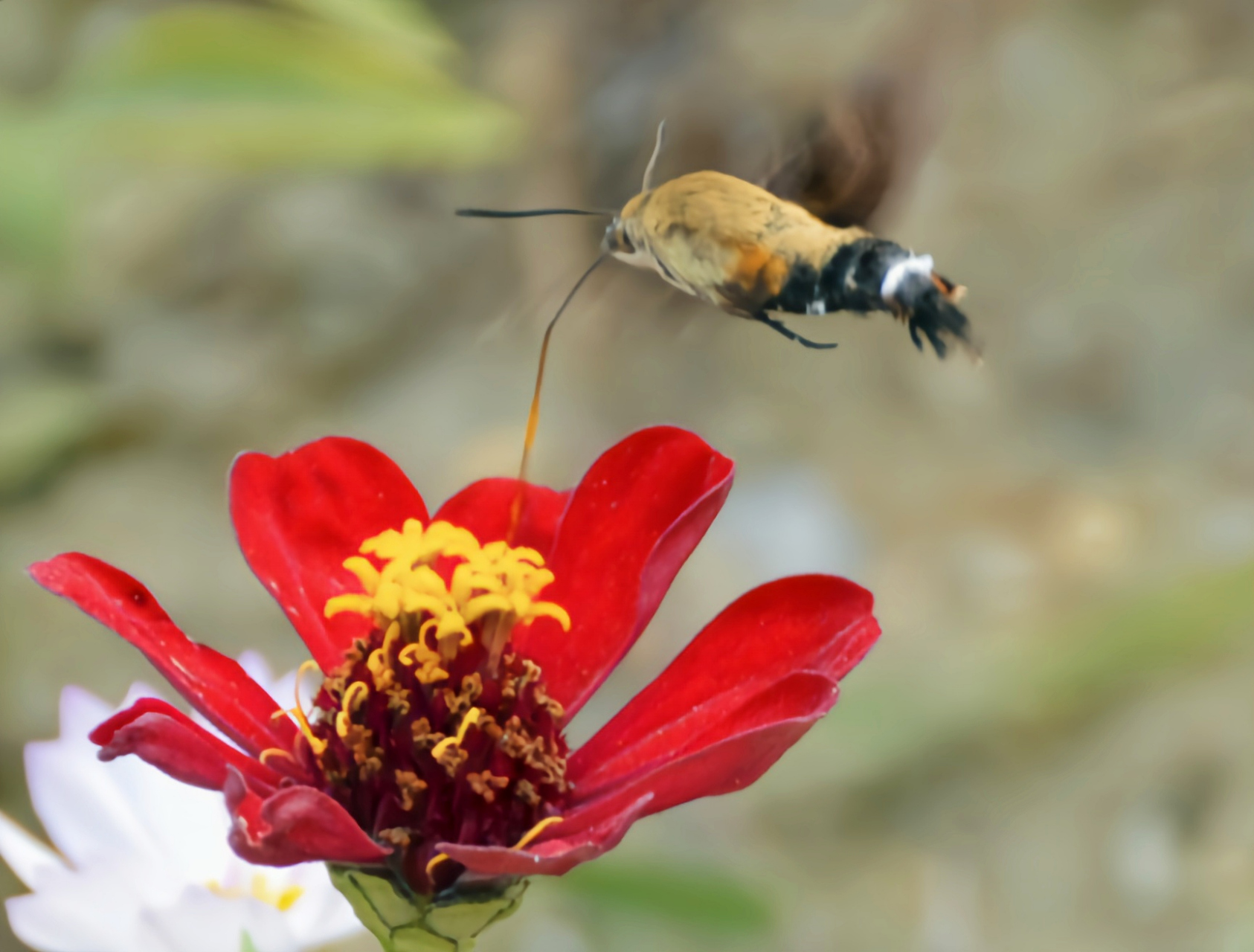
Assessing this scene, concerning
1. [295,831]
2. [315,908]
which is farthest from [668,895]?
[295,831]

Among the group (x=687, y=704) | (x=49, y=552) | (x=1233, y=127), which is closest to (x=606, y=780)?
(x=687, y=704)

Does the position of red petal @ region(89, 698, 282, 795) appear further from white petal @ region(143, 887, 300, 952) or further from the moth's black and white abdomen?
the moth's black and white abdomen

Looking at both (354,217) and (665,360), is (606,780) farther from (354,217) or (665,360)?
(354,217)

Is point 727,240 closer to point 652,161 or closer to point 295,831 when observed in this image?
point 652,161

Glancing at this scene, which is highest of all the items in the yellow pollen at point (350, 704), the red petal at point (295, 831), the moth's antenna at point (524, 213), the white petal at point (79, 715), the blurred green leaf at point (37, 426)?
the blurred green leaf at point (37, 426)

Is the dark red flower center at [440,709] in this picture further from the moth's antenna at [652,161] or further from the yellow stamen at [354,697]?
the moth's antenna at [652,161]

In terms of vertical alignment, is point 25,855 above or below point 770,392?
below

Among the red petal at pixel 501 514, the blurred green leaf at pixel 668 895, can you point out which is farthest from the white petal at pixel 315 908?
the blurred green leaf at pixel 668 895
